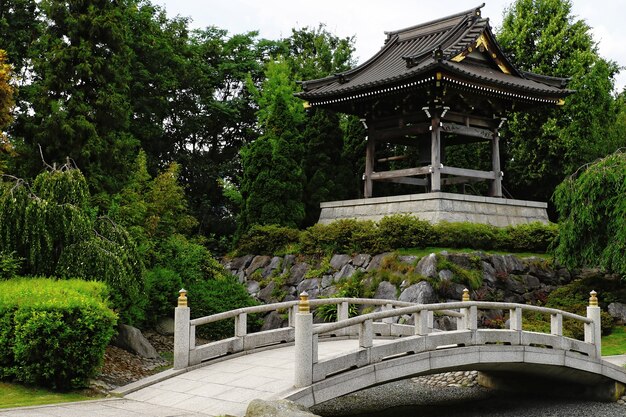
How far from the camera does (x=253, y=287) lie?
945 inches

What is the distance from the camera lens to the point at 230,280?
850 inches

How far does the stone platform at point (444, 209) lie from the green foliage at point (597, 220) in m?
2.85

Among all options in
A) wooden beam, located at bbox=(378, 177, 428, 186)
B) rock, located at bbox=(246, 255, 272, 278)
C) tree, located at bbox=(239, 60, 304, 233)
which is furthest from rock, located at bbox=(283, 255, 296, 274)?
wooden beam, located at bbox=(378, 177, 428, 186)

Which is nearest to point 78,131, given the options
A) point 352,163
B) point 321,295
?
point 321,295

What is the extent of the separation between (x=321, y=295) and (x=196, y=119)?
658 inches

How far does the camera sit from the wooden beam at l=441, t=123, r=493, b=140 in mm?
23547

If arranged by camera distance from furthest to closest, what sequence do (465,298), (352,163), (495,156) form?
(352,163)
(495,156)
(465,298)

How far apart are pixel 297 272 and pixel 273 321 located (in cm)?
238

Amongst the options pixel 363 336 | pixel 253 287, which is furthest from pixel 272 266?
pixel 363 336

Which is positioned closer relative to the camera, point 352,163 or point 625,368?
point 625,368

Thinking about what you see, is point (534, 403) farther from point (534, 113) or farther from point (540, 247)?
point (534, 113)

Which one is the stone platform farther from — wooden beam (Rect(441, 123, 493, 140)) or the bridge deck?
the bridge deck

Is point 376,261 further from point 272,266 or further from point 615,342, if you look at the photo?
point 615,342

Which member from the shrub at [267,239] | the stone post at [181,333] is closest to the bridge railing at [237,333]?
the stone post at [181,333]
